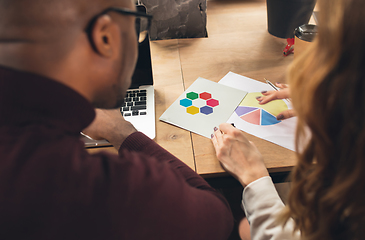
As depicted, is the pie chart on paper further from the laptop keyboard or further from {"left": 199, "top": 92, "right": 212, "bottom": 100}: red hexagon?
the laptop keyboard

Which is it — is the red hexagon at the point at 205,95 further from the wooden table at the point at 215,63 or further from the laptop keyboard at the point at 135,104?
the laptop keyboard at the point at 135,104

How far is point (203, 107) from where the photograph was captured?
0.83m

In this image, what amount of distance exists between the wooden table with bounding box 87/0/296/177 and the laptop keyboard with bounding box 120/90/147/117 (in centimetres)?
5

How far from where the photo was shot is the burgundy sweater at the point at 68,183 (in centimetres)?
31

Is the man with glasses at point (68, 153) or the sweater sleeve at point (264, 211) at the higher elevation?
the man with glasses at point (68, 153)

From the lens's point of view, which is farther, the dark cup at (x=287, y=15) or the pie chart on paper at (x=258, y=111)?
the dark cup at (x=287, y=15)

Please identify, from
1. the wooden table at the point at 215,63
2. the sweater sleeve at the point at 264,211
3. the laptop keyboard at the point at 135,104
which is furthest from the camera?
the laptop keyboard at the point at 135,104

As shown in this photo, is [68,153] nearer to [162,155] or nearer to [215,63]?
[162,155]

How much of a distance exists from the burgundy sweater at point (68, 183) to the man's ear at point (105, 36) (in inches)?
3.5

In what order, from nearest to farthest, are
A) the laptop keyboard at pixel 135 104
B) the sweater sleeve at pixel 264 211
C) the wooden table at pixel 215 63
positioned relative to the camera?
the sweater sleeve at pixel 264 211
the wooden table at pixel 215 63
the laptop keyboard at pixel 135 104

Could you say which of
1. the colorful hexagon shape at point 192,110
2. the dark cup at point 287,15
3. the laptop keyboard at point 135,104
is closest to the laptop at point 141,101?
the laptop keyboard at point 135,104

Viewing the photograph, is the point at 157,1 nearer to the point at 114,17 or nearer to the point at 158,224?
the point at 114,17

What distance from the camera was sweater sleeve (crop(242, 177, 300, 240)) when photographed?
54 centimetres

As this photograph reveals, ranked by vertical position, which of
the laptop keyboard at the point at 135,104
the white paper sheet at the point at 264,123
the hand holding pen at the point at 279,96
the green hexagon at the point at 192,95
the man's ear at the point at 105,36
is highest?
the man's ear at the point at 105,36
